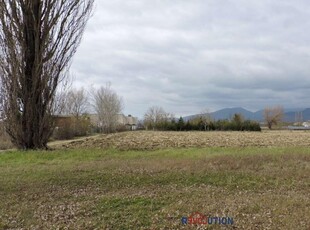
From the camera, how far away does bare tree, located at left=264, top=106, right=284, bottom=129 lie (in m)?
98.1

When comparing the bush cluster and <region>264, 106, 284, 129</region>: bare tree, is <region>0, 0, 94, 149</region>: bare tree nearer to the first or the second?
the bush cluster

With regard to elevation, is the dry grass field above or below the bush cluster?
below

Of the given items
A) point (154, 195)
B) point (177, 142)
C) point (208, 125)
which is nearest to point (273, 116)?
point (208, 125)

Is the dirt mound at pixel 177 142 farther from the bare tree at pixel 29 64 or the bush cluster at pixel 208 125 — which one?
the bush cluster at pixel 208 125

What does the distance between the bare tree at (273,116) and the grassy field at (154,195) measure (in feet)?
305

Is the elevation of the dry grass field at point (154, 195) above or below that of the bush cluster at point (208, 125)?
below

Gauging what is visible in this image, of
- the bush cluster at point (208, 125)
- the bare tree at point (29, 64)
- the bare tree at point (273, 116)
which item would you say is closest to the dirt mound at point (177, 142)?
the bare tree at point (29, 64)

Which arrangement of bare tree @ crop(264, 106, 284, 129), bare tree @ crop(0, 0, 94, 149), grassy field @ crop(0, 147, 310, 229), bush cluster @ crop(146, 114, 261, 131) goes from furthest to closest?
bare tree @ crop(264, 106, 284, 129), bush cluster @ crop(146, 114, 261, 131), bare tree @ crop(0, 0, 94, 149), grassy field @ crop(0, 147, 310, 229)

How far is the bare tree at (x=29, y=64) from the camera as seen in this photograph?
53.6 feet

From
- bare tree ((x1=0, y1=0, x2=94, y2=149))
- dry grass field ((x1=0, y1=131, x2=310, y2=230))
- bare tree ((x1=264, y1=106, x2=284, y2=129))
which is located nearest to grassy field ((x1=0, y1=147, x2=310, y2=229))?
dry grass field ((x1=0, y1=131, x2=310, y2=230))

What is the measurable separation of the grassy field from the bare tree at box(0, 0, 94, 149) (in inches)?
266

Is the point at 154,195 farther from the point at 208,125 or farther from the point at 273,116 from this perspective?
the point at 273,116

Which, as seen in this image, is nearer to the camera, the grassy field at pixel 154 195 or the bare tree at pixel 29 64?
the grassy field at pixel 154 195

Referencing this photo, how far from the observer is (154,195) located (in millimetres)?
6676
